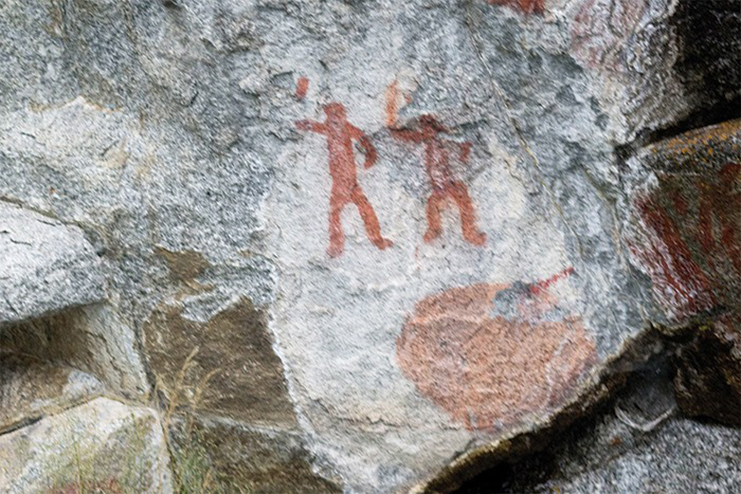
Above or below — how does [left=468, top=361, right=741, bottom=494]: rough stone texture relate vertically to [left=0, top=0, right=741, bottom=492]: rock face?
below

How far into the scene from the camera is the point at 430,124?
53.4 inches

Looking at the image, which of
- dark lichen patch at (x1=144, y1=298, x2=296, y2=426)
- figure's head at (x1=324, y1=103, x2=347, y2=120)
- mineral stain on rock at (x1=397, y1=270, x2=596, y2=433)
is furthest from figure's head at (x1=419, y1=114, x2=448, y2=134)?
dark lichen patch at (x1=144, y1=298, x2=296, y2=426)

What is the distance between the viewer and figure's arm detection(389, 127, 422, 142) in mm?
1360

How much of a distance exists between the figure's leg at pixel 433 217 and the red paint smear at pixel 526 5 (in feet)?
0.97

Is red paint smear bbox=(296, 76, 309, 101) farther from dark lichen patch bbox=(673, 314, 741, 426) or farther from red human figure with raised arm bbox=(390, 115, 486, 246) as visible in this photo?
dark lichen patch bbox=(673, 314, 741, 426)

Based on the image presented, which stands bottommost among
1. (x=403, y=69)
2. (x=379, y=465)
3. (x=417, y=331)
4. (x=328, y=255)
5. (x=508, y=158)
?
(x=379, y=465)

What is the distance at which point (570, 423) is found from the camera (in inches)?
56.5

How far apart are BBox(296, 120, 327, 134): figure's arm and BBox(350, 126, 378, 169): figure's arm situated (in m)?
0.04

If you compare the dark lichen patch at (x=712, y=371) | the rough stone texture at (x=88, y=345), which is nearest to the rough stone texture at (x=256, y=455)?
the rough stone texture at (x=88, y=345)

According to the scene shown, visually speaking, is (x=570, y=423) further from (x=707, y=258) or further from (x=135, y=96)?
(x=135, y=96)

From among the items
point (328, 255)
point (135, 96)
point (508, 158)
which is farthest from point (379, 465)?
point (135, 96)

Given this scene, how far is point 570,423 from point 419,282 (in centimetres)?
34

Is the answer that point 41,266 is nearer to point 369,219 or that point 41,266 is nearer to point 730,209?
point 369,219

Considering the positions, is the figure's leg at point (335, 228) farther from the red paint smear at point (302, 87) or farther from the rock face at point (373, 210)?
the red paint smear at point (302, 87)
